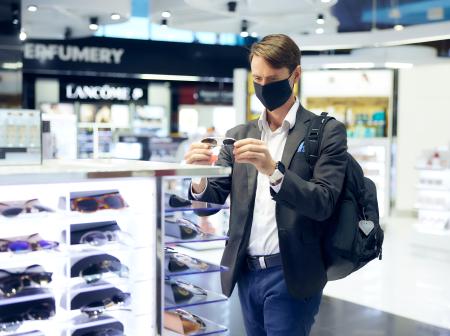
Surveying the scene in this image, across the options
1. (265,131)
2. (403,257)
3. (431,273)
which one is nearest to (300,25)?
(403,257)

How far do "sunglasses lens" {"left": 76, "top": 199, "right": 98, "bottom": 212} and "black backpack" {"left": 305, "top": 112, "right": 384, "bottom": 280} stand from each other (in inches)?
28.3

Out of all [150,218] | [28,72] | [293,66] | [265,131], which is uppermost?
[28,72]

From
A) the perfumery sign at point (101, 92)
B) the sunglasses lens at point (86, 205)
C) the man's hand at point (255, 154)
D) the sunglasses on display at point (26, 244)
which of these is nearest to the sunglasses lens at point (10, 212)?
the sunglasses on display at point (26, 244)

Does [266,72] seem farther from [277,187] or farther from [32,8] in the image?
[32,8]

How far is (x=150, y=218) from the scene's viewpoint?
221 cm

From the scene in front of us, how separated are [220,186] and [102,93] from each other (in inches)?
597

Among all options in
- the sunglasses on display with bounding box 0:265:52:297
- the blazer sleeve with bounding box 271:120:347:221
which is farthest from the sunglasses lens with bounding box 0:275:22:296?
the blazer sleeve with bounding box 271:120:347:221

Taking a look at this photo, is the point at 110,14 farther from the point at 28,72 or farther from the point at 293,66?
the point at 293,66

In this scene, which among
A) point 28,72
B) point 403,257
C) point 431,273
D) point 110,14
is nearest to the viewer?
point 431,273

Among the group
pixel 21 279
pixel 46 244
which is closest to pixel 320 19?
pixel 46 244

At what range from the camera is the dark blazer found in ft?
6.19

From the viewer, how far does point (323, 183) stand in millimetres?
1965

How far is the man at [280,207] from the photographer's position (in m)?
1.94

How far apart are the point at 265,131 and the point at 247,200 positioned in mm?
251
